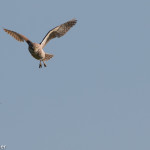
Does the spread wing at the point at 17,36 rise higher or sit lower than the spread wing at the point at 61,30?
lower

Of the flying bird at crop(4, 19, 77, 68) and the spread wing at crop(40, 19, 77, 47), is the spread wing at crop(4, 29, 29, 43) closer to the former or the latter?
the flying bird at crop(4, 19, 77, 68)

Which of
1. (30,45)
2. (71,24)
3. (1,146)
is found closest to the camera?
(1,146)

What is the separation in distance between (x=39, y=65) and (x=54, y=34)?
5.42ft

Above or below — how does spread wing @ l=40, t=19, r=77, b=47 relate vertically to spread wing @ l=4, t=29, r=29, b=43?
above

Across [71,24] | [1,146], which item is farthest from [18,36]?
[1,146]

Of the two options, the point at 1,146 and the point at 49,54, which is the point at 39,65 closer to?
the point at 49,54

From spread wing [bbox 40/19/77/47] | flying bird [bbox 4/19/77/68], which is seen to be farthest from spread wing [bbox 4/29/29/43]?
spread wing [bbox 40/19/77/47]

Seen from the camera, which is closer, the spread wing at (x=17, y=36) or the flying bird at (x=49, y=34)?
the flying bird at (x=49, y=34)

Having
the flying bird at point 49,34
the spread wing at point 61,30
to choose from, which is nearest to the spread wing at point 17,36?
the flying bird at point 49,34

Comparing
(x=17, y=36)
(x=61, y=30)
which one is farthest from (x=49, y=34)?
(x=17, y=36)

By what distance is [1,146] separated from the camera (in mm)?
17406

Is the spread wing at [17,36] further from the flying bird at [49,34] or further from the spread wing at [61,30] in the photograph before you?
the spread wing at [61,30]

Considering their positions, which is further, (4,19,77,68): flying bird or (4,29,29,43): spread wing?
(4,29,29,43): spread wing

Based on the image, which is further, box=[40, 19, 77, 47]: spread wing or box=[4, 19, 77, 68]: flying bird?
box=[40, 19, 77, 47]: spread wing
